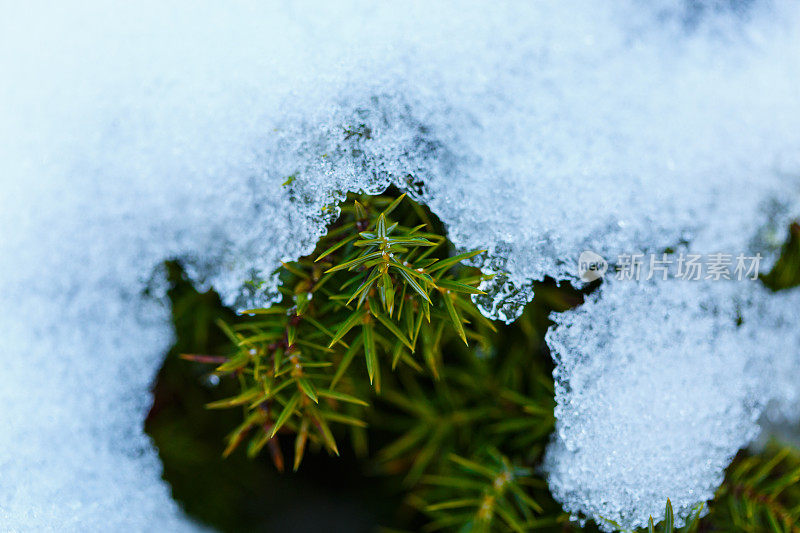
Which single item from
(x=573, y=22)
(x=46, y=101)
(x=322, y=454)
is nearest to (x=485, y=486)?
(x=322, y=454)

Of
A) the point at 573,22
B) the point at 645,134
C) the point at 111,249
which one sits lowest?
the point at 111,249

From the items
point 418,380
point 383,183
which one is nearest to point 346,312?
point 383,183

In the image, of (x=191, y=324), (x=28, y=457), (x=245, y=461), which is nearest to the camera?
(x=28, y=457)

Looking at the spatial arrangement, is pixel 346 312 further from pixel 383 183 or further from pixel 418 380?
pixel 418 380

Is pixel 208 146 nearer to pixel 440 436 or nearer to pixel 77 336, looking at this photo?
pixel 77 336

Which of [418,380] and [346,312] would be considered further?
[418,380]

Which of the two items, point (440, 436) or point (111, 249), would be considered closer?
point (111, 249)

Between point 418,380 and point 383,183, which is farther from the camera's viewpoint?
point 418,380

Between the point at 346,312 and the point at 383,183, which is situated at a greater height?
the point at 383,183
